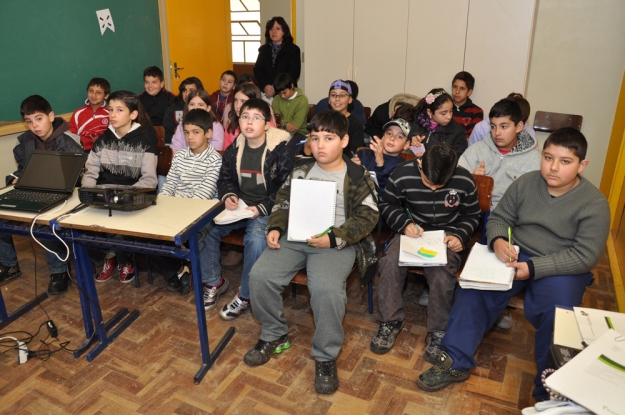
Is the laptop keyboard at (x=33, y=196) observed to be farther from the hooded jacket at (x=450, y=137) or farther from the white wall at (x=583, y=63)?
the white wall at (x=583, y=63)

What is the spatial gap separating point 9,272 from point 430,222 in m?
2.88

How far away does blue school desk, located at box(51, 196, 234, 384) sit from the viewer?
204 cm

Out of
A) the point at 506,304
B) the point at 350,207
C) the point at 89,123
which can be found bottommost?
the point at 506,304

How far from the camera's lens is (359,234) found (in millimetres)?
2311

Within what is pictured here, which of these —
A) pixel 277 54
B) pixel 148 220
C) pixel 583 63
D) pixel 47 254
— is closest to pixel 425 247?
pixel 148 220

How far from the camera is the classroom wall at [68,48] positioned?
150 inches

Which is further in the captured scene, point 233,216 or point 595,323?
point 233,216

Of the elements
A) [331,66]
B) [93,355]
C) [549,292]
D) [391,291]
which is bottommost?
[93,355]

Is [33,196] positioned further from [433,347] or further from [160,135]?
[433,347]

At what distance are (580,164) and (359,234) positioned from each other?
1040 mm

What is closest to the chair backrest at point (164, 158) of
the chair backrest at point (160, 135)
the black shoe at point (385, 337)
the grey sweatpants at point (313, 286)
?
the chair backrest at point (160, 135)

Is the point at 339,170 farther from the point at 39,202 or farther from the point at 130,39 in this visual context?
the point at 130,39

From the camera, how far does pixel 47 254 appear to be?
3.09 metres

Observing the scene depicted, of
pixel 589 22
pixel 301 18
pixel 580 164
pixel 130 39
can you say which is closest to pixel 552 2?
pixel 589 22
